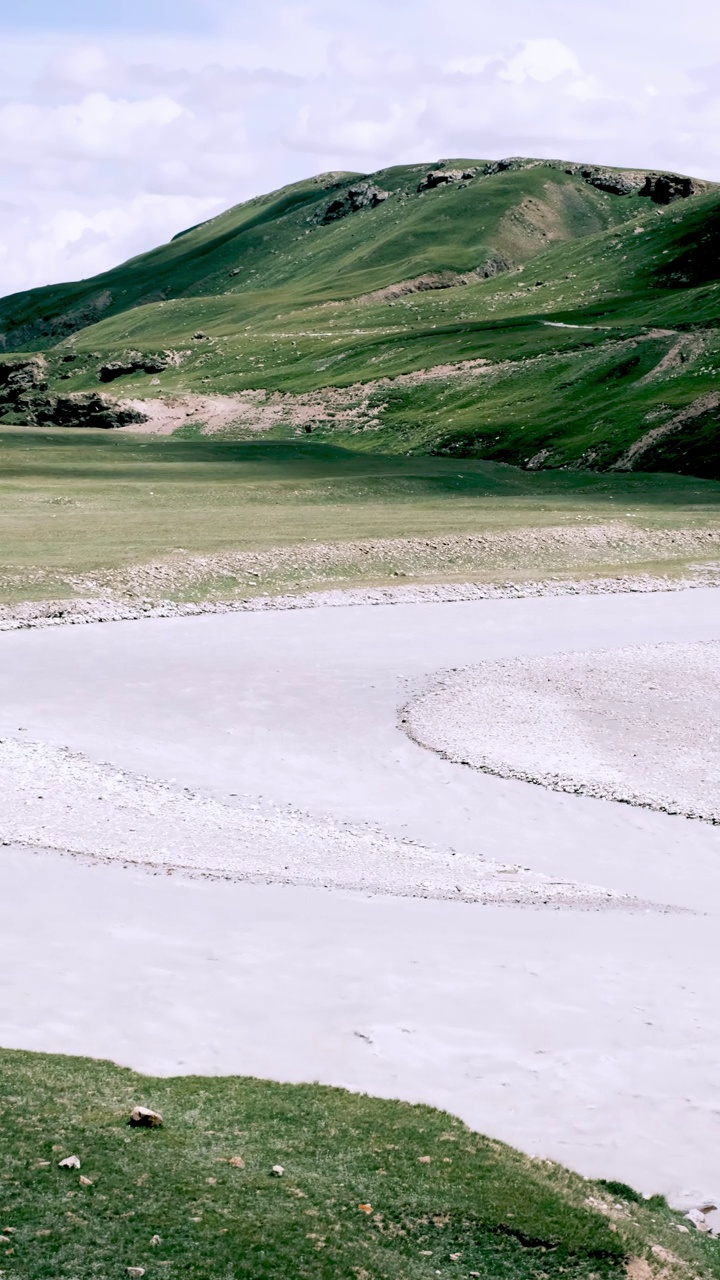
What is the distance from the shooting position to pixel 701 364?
11712 centimetres

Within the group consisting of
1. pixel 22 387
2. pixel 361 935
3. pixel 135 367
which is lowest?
pixel 361 935

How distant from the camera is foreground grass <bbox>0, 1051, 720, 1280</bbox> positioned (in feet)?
37.2

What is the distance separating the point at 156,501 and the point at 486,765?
45.6 m

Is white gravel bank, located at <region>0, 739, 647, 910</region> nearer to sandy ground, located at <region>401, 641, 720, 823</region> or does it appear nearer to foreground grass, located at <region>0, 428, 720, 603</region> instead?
sandy ground, located at <region>401, 641, 720, 823</region>

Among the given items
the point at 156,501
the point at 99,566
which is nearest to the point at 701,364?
the point at 156,501

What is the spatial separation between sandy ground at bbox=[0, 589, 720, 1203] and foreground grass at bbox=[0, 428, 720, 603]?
18.6 m

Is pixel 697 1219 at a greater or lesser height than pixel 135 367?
lesser

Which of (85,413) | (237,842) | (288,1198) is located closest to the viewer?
(288,1198)

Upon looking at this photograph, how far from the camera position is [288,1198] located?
40.7 feet

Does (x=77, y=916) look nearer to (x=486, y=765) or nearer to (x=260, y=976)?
(x=260, y=976)

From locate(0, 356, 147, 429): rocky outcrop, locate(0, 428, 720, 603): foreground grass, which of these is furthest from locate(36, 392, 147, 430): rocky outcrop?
locate(0, 428, 720, 603): foreground grass

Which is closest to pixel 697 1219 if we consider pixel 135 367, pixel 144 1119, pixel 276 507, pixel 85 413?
pixel 144 1119

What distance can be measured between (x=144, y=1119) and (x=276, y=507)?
6277 cm

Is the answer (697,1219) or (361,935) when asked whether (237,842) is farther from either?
(697,1219)
